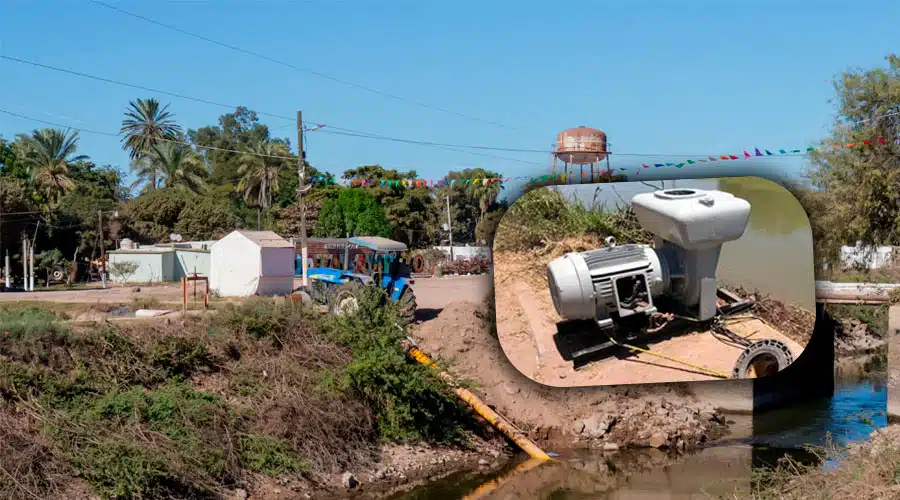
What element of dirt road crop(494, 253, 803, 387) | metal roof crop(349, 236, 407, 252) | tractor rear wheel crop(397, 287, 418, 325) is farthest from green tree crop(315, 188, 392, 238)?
dirt road crop(494, 253, 803, 387)

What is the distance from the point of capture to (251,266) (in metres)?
A: 23.7

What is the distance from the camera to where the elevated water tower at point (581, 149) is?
8.02 metres

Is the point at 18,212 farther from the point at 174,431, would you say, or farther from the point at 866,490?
the point at 866,490

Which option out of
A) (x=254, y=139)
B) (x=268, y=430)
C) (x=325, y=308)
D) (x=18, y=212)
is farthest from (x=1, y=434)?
(x=254, y=139)

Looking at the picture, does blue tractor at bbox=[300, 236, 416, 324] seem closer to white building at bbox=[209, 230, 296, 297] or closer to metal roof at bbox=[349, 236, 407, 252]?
metal roof at bbox=[349, 236, 407, 252]

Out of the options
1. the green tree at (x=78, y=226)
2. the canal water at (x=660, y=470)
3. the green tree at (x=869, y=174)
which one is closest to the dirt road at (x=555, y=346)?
the canal water at (x=660, y=470)

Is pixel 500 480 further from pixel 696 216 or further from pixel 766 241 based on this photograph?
pixel 696 216

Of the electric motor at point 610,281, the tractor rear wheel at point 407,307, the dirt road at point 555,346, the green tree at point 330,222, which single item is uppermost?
the green tree at point 330,222

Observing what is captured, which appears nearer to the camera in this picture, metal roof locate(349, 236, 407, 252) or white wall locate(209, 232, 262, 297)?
metal roof locate(349, 236, 407, 252)

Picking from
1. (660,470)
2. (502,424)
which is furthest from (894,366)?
(502,424)

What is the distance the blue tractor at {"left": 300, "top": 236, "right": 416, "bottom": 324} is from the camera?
17.9m

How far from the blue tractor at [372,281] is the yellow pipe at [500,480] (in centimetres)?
369

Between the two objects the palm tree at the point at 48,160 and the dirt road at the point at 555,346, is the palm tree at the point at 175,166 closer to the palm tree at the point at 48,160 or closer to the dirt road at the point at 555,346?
the palm tree at the point at 48,160

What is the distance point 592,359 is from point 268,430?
24.7ft
